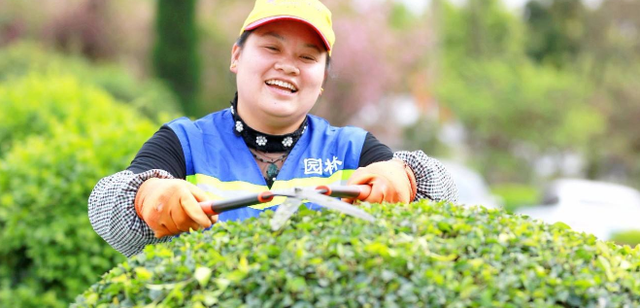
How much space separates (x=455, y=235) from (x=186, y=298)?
64 centimetres

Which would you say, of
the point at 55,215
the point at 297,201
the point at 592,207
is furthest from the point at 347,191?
the point at 592,207

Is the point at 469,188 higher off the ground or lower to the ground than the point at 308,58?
higher

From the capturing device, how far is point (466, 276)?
1718 millimetres

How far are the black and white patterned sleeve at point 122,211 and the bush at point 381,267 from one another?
35cm

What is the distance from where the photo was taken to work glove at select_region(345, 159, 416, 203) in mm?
2303

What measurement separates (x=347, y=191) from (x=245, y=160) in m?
0.62

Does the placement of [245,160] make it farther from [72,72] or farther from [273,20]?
[72,72]

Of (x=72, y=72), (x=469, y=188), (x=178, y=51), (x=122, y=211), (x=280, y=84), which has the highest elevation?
(x=178, y=51)

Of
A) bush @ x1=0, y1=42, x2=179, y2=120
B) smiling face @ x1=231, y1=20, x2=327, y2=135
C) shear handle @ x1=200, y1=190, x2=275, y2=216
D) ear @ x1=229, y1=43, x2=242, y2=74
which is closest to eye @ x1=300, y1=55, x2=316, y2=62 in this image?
smiling face @ x1=231, y1=20, x2=327, y2=135

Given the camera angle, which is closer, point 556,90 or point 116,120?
point 116,120

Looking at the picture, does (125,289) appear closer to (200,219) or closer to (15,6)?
(200,219)

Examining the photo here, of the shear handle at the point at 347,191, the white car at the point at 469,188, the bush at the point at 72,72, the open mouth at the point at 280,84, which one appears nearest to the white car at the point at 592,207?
the white car at the point at 469,188

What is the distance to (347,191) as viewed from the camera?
224cm

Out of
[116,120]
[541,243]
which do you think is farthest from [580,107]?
[541,243]
